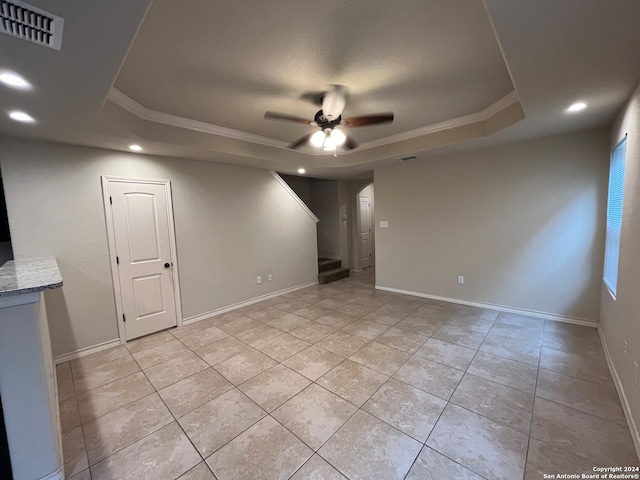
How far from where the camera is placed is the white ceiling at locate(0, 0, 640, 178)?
129 centimetres

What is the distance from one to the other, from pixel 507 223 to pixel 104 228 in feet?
17.3

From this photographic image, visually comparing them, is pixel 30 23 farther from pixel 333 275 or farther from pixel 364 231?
pixel 364 231

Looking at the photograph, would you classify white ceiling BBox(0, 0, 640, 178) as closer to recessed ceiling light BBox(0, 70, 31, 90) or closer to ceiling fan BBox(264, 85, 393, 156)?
recessed ceiling light BBox(0, 70, 31, 90)

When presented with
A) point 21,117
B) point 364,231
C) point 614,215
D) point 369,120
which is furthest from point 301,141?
point 364,231

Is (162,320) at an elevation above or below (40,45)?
below

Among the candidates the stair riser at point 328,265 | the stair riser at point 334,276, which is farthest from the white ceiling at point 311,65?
the stair riser at point 328,265

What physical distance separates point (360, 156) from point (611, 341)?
3712 millimetres

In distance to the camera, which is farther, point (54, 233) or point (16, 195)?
point (54, 233)

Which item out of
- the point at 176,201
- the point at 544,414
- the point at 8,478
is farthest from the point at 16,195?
the point at 544,414

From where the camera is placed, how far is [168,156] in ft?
11.6

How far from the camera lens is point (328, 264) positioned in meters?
6.31

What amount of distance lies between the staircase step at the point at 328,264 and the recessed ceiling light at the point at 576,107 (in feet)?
15.6

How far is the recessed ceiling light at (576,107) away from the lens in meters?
2.27

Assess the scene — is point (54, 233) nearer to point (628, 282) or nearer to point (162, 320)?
point (162, 320)
